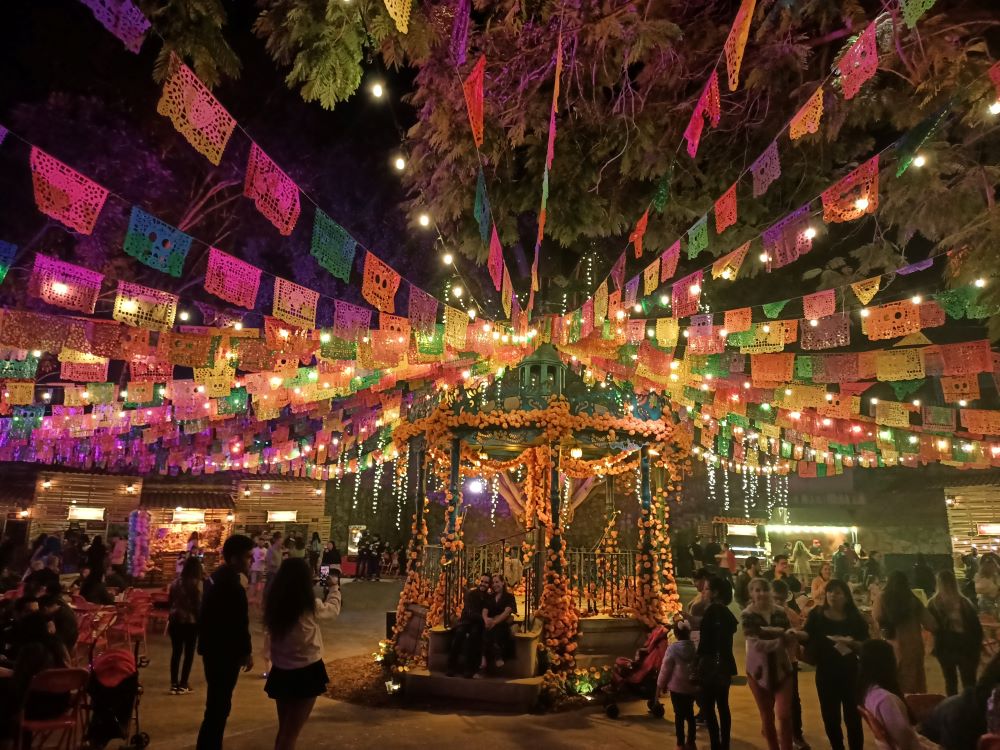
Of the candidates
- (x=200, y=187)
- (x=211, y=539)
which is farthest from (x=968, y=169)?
(x=211, y=539)

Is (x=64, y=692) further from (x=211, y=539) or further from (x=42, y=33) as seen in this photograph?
(x=211, y=539)

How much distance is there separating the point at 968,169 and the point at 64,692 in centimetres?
901

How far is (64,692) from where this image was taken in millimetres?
4816

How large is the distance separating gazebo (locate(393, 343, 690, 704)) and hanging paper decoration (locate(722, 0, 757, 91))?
589 centimetres

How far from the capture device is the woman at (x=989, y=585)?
31.7ft

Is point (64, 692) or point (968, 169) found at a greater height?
point (968, 169)

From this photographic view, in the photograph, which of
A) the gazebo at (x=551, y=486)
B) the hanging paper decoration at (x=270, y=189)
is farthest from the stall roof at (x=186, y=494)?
the hanging paper decoration at (x=270, y=189)

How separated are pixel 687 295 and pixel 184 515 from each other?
2155 cm

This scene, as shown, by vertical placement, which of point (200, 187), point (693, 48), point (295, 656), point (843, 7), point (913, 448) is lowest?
point (295, 656)

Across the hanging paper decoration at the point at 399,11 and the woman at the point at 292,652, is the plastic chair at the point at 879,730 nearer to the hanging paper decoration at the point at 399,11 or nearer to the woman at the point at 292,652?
the woman at the point at 292,652

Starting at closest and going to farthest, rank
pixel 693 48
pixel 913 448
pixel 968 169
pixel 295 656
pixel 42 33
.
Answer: pixel 295 656 → pixel 968 169 → pixel 693 48 → pixel 42 33 → pixel 913 448

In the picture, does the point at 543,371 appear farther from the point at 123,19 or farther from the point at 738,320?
the point at 123,19

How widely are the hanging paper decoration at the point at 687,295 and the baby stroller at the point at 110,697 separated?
6.81 m

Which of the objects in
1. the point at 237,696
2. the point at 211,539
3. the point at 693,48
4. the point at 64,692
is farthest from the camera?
the point at 211,539
